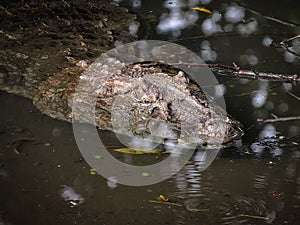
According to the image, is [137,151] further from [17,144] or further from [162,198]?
[17,144]

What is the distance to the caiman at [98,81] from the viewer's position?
4566 mm

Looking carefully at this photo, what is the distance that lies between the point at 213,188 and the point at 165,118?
0.87 metres

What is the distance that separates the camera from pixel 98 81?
5035mm

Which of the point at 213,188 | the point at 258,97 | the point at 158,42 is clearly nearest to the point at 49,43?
the point at 158,42

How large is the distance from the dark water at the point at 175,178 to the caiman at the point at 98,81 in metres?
0.18

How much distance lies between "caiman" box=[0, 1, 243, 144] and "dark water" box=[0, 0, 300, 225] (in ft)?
0.59

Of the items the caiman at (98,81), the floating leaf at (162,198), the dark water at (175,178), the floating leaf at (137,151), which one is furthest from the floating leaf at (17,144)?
the floating leaf at (162,198)

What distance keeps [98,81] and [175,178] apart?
1.39m

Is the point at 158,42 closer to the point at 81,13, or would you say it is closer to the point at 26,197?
the point at 81,13

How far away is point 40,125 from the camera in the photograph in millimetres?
4914

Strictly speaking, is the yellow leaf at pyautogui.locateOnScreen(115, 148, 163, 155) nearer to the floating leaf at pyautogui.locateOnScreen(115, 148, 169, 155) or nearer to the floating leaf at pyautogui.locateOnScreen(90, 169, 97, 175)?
the floating leaf at pyautogui.locateOnScreen(115, 148, 169, 155)

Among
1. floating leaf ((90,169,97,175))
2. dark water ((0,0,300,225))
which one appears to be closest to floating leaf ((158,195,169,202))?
dark water ((0,0,300,225))

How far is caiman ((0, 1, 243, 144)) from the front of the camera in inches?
180

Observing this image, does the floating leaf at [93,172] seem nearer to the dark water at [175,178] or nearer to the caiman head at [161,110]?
the dark water at [175,178]
